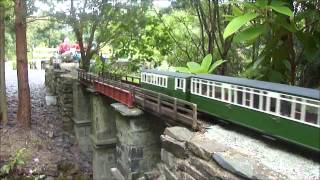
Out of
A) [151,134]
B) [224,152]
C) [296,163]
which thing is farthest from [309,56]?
[151,134]

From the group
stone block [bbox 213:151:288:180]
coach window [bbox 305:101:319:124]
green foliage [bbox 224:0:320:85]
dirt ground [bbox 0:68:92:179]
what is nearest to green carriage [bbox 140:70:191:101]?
green foliage [bbox 224:0:320:85]

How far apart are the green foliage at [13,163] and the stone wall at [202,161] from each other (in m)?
7.51

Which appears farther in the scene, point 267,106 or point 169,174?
point 169,174

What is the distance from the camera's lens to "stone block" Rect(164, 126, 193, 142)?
7529 mm

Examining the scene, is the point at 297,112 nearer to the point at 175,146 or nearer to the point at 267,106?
the point at 267,106

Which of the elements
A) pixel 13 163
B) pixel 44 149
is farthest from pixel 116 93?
pixel 44 149

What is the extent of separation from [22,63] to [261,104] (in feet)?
42.4

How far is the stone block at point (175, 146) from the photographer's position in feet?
23.8

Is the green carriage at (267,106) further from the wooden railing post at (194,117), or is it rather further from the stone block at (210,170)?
the stone block at (210,170)

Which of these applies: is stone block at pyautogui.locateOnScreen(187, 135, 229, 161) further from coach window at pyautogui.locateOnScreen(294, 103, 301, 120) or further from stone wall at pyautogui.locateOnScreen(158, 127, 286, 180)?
coach window at pyautogui.locateOnScreen(294, 103, 301, 120)

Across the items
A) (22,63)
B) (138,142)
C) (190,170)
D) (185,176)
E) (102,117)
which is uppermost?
(22,63)

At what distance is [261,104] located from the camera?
21.7 feet

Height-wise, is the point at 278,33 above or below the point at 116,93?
above

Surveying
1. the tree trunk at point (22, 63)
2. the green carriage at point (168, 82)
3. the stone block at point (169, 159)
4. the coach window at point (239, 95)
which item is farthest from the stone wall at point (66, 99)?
the coach window at point (239, 95)
